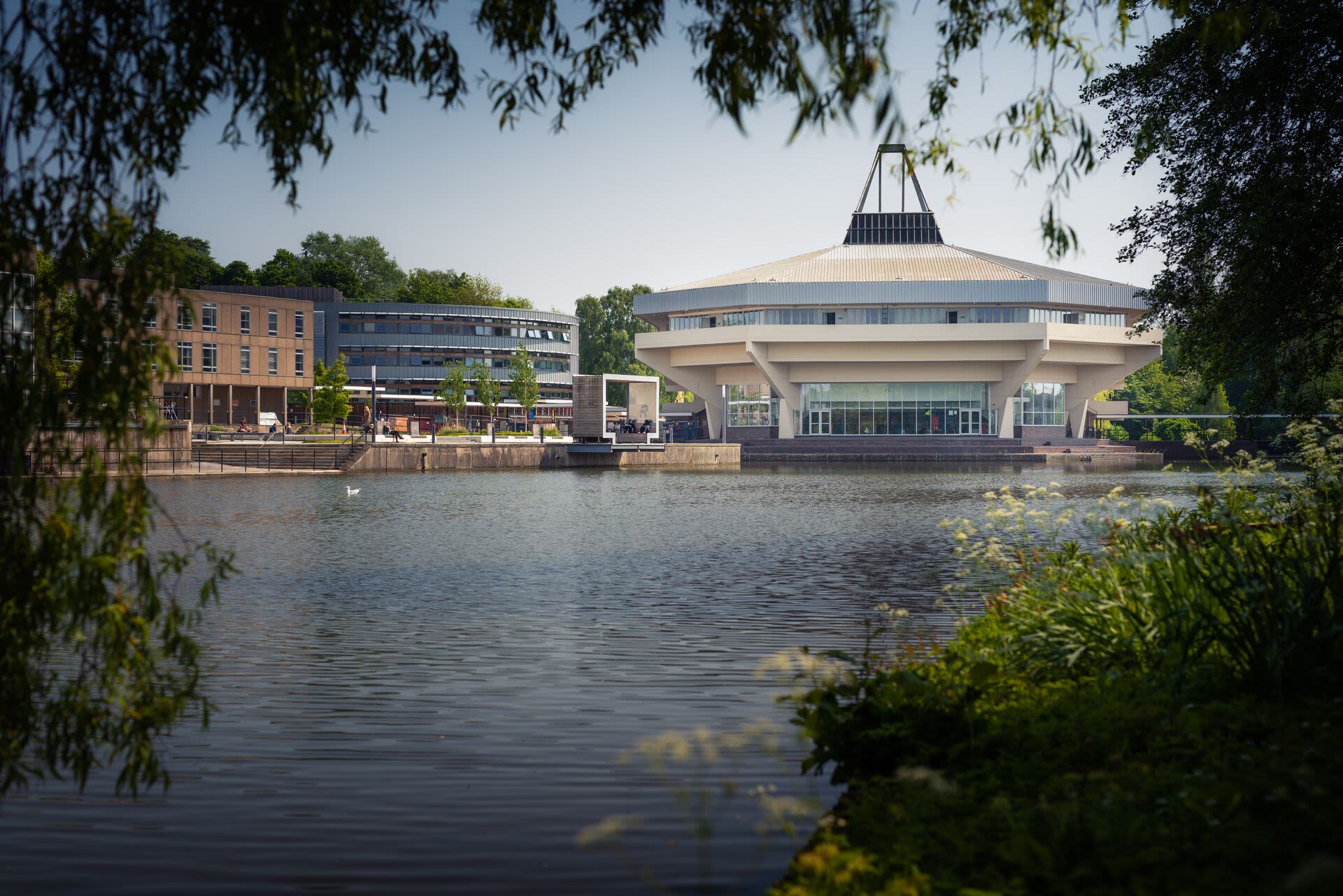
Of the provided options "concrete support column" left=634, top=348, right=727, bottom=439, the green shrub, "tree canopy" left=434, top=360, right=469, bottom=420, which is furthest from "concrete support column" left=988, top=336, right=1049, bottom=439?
"tree canopy" left=434, top=360, right=469, bottom=420

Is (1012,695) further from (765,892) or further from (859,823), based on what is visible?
(765,892)

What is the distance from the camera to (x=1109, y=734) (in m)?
6.52

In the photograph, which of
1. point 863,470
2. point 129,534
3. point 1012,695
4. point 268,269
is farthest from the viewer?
point 268,269

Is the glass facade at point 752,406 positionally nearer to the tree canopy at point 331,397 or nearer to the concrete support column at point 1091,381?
Result: the concrete support column at point 1091,381

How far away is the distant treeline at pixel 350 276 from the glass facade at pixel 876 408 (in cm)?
5974

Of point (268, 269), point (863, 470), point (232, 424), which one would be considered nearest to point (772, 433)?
point (863, 470)

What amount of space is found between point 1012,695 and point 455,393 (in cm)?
9934

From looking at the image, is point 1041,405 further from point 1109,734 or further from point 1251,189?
point 1109,734

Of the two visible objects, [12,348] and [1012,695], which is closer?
→ [12,348]

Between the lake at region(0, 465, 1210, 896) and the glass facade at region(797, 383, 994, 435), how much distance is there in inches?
2635

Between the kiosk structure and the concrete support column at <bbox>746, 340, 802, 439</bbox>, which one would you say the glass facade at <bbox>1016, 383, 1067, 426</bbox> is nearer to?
the concrete support column at <bbox>746, 340, 802, 439</bbox>

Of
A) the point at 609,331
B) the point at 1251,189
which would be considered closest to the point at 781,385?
the point at 609,331

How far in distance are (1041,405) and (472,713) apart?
88479mm

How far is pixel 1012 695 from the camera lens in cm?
789
